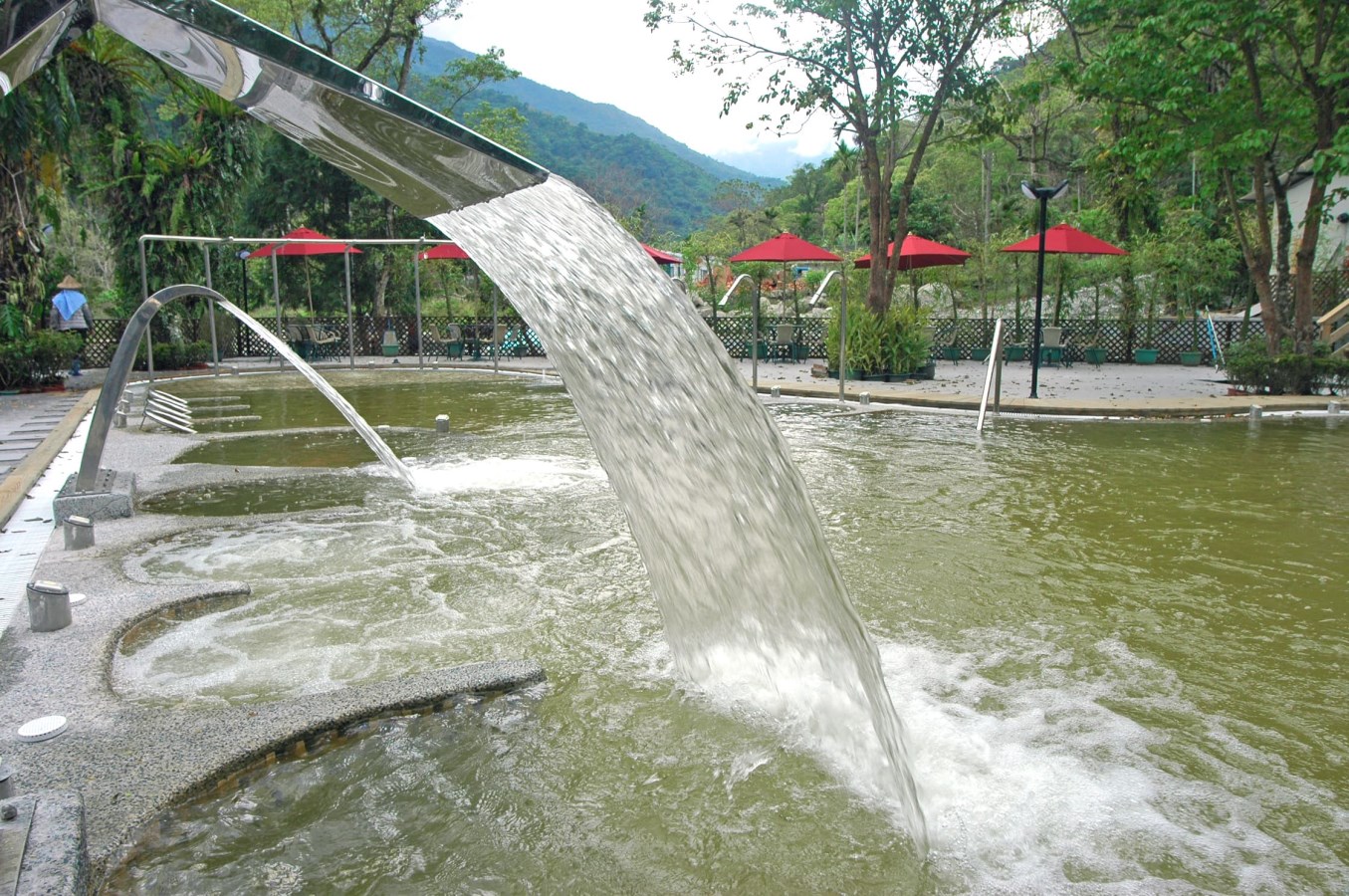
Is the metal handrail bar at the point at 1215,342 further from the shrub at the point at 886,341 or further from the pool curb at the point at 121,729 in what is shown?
the pool curb at the point at 121,729

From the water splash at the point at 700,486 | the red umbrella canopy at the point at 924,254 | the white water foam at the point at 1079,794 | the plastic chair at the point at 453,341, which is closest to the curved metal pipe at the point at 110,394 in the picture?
the water splash at the point at 700,486

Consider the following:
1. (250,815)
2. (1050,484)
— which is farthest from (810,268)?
(250,815)

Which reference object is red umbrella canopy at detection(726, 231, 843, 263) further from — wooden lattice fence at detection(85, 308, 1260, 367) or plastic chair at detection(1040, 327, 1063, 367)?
plastic chair at detection(1040, 327, 1063, 367)

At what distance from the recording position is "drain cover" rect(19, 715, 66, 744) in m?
2.96

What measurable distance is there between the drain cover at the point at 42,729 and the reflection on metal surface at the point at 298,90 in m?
2.09

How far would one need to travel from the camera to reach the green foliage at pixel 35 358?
46.3 feet

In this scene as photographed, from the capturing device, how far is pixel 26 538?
565 cm

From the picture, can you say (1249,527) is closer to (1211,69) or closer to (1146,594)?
(1146,594)

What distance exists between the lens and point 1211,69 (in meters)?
15.5

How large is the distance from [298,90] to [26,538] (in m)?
5.20

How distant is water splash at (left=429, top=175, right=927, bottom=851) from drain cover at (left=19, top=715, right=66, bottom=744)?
6.58ft

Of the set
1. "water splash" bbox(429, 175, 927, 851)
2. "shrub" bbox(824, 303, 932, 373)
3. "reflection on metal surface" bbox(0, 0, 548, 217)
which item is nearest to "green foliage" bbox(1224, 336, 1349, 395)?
"shrub" bbox(824, 303, 932, 373)

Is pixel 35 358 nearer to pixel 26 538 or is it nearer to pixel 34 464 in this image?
pixel 34 464

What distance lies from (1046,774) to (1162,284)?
21273mm
